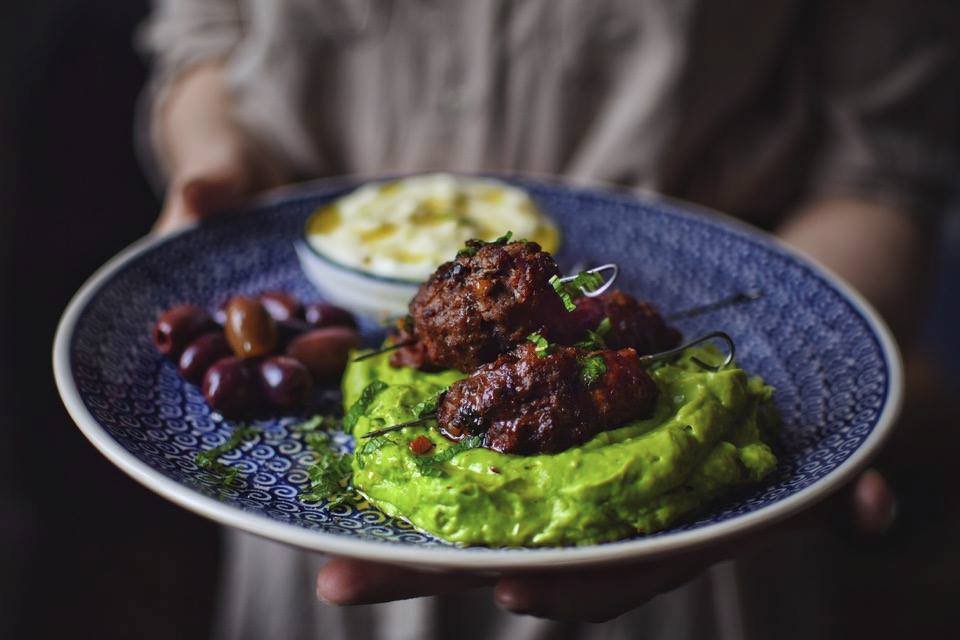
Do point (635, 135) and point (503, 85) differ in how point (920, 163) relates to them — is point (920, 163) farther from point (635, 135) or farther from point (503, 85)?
point (503, 85)

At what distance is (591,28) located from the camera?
2766mm

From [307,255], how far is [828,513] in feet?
5.28

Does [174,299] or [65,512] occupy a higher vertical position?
[174,299]

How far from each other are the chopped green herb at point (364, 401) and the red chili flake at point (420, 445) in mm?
252

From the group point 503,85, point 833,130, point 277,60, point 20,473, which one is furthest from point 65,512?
point 833,130

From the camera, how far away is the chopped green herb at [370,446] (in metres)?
1.66

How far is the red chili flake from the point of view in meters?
1.62

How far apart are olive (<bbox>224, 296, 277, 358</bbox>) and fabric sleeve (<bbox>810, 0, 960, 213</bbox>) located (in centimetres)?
205

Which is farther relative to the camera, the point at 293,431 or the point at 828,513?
the point at 828,513

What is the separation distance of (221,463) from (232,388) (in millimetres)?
255

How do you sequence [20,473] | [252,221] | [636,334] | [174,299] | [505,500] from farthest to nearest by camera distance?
1. [20,473]
2. [252,221]
3. [174,299]
4. [636,334]
5. [505,500]

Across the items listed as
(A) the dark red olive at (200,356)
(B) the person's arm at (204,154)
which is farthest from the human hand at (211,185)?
(A) the dark red olive at (200,356)

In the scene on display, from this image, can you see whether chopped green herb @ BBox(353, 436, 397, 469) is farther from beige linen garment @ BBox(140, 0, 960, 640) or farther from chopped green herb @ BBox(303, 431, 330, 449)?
beige linen garment @ BBox(140, 0, 960, 640)

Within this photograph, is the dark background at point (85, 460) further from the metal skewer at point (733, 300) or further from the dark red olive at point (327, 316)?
the dark red olive at point (327, 316)
